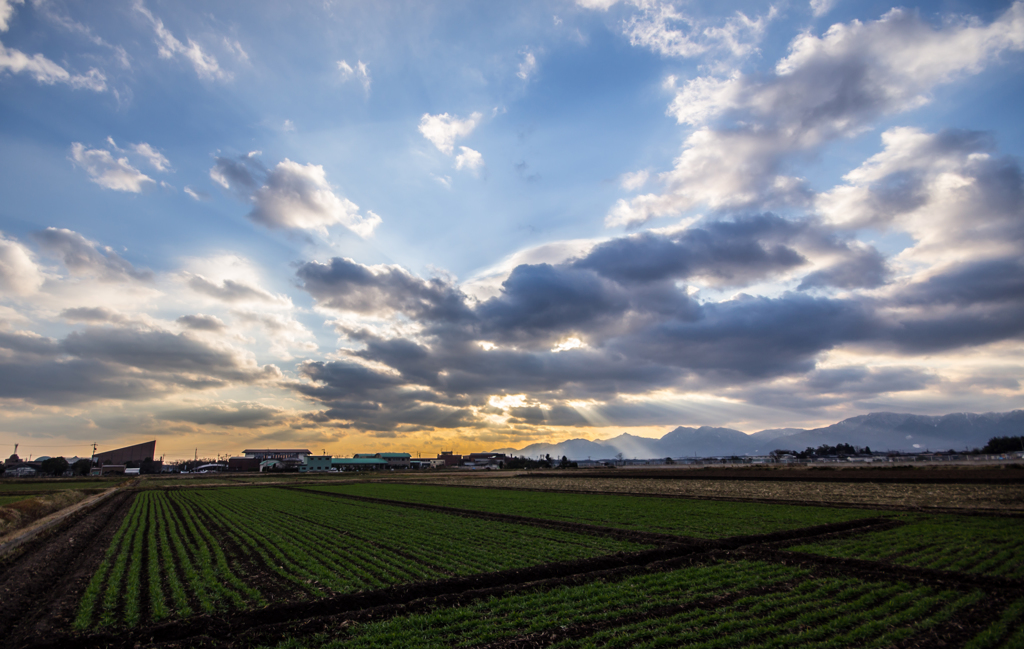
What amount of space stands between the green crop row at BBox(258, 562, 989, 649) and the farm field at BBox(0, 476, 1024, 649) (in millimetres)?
75

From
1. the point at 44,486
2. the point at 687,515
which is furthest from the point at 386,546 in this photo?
the point at 44,486

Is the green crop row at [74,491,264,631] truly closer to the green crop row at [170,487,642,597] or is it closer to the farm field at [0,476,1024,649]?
the farm field at [0,476,1024,649]

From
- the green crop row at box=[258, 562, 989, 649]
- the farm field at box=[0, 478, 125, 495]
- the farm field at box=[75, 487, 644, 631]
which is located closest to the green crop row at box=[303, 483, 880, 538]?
the farm field at box=[75, 487, 644, 631]

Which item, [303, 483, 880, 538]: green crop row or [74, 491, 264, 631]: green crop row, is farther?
[303, 483, 880, 538]: green crop row

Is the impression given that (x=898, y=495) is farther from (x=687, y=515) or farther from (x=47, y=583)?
(x=47, y=583)

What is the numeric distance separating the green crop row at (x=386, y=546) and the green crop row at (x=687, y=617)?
195 inches

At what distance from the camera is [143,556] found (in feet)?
84.3

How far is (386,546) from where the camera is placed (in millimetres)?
26562

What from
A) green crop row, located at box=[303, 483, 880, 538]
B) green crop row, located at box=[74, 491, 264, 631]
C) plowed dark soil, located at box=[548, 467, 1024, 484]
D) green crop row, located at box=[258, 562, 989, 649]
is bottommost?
plowed dark soil, located at box=[548, 467, 1024, 484]

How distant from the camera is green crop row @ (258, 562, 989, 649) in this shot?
12.5 meters

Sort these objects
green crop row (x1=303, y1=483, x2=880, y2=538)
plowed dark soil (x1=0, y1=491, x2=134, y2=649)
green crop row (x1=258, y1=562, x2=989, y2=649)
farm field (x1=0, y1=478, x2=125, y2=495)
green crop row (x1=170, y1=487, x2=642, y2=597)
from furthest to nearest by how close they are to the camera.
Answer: farm field (x1=0, y1=478, x2=125, y2=495) → green crop row (x1=303, y1=483, x2=880, y2=538) → green crop row (x1=170, y1=487, x2=642, y2=597) → plowed dark soil (x1=0, y1=491, x2=134, y2=649) → green crop row (x1=258, y1=562, x2=989, y2=649)

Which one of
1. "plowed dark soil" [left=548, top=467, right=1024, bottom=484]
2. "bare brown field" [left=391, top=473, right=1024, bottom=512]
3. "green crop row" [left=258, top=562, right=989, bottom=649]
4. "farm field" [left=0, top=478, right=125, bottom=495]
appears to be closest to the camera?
"green crop row" [left=258, top=562, right=989, bottom=649]

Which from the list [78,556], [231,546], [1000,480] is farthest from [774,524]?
[1000,480]

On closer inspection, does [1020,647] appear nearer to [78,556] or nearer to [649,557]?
[649,557]
